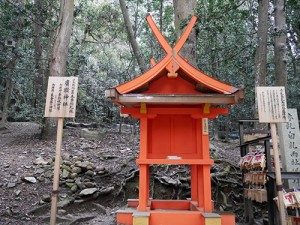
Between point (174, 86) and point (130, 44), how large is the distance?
9289 millimetres

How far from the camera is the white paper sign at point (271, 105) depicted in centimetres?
410

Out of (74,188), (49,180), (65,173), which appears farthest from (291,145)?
(49,180)

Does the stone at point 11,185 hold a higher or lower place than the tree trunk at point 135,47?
lower

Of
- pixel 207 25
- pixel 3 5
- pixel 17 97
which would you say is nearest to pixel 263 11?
pixel 207 25

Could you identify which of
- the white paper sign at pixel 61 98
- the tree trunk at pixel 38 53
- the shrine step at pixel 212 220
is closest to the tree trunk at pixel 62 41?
the tree trunk at pixel 38 53

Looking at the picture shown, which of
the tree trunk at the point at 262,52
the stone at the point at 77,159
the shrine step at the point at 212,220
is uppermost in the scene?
the tree trunk at the point at 262,52

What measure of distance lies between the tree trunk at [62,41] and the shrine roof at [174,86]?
5323mm

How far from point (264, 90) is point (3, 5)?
9.83 meters

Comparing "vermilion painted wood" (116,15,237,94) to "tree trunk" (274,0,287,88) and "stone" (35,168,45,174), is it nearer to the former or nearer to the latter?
"stone" (35,168,45,174)

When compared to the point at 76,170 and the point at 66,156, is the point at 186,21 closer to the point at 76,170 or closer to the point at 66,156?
the point at 76,170

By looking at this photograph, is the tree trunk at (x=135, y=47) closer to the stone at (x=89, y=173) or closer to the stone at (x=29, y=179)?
the stone at (x=89, y=173)

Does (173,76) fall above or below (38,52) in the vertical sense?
below

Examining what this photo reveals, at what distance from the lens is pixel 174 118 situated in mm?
4633

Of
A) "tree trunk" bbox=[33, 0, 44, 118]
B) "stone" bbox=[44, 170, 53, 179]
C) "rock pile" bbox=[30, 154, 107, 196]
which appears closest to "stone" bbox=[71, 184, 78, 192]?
"rock pile" bbox=[30, 154, 107, 196]
